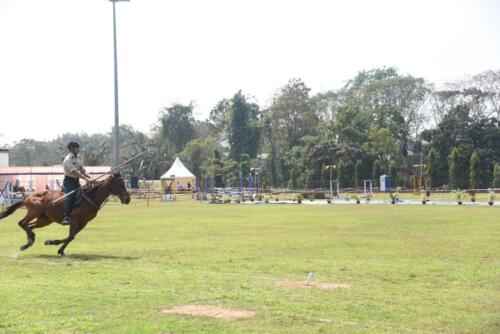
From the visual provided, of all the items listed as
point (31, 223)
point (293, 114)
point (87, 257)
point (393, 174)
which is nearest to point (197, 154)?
point (293, 114)

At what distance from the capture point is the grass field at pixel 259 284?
7676mm

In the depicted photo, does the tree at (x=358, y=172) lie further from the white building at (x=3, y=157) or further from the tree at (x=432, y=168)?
the white building at (x=3, y=157)

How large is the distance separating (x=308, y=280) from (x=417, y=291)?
1816 mm

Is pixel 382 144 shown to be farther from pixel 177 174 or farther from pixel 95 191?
pixel 95 191

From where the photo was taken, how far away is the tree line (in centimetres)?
7969

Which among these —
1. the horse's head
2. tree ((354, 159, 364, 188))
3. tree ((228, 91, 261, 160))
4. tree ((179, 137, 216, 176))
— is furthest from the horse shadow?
tree ((179, 137, 216, 176))

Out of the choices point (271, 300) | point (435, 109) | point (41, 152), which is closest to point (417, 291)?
point (271, 300)

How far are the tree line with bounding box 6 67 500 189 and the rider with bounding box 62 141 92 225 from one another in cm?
6174

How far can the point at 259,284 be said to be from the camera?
34.4 feet

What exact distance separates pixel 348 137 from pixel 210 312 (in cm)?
8595

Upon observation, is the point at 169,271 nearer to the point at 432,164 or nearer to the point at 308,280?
the point at 308,280

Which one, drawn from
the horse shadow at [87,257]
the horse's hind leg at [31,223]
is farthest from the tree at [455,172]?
the horse shadow at [87,257]

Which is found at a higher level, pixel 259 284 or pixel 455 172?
pixel 455 172

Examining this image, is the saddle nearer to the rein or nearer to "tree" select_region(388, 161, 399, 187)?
the rein
